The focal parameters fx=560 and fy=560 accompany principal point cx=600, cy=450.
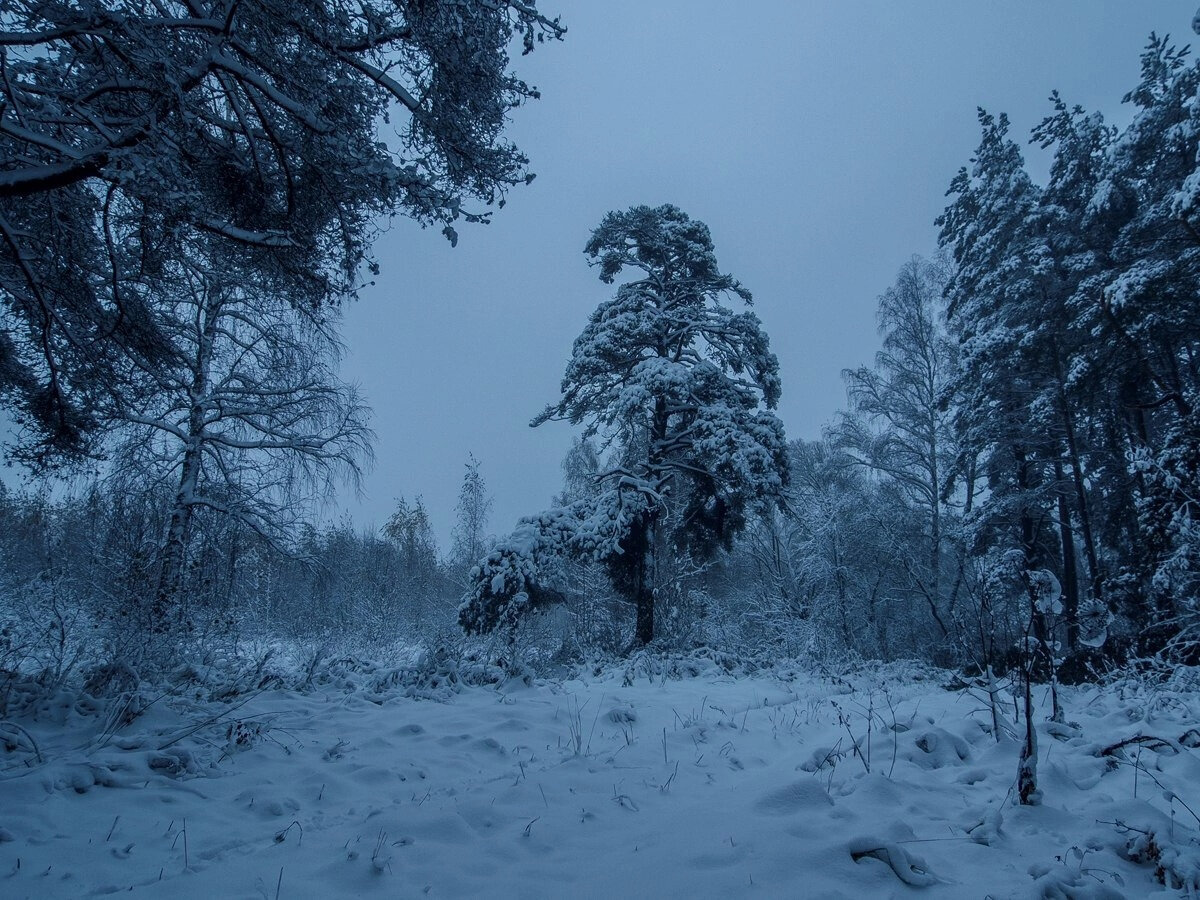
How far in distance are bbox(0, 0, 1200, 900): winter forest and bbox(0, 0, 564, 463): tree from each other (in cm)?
4

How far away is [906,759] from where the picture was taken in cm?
376

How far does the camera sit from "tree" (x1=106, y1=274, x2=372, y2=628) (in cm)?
880

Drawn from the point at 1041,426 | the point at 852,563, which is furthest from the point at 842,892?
the point at 852,563

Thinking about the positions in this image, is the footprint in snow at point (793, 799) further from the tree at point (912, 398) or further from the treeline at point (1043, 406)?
the tree at point (912, 398)

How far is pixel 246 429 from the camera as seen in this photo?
10164 mm

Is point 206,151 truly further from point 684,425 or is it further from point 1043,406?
point 1043,406

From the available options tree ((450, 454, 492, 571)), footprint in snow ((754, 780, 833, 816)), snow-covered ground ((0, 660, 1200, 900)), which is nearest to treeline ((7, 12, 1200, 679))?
snow-covered ground ((0, 660, 1200, 900))

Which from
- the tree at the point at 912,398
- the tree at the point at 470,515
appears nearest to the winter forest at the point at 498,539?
the tree at the point at 912,398

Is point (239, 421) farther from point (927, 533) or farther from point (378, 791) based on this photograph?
point (927, 533)

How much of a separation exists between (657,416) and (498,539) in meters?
4.19

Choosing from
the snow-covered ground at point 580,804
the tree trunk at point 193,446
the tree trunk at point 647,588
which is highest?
the tree trunk at point 193,446

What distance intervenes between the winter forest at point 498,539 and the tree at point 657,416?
91 millimetres

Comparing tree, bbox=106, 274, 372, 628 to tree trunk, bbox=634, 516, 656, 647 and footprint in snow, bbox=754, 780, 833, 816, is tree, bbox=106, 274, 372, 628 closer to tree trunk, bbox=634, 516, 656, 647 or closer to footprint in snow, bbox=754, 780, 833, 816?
tree trunk, bbox=634, 516, 656, 647

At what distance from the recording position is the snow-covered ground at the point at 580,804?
231 cm
